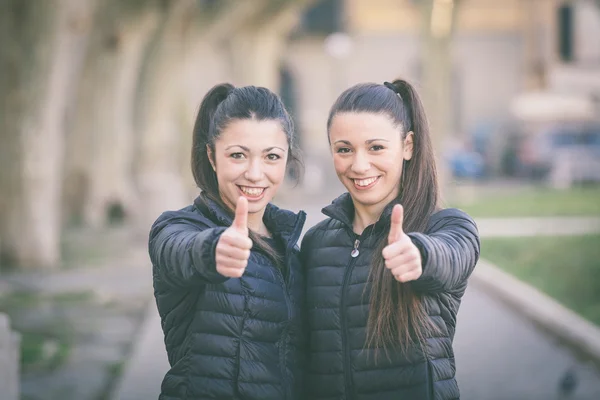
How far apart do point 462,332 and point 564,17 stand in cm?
3096

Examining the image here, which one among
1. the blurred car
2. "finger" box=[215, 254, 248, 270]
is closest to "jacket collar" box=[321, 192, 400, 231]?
"finger" box=[215, 254, 248, 270]

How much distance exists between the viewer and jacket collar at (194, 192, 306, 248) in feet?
10.2

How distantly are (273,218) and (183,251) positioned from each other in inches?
22.2

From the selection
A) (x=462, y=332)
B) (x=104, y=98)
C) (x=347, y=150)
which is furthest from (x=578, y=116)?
(x=347, y=150)

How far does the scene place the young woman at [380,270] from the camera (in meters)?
3.03

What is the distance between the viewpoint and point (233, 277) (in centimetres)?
290

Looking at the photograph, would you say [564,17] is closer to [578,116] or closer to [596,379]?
[578,116]

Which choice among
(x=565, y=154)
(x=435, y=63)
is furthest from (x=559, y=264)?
(x=565, y=154)

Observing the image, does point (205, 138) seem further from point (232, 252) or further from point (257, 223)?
point (232, 252)

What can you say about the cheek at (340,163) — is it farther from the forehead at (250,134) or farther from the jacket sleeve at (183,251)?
the jacket sleeve at (183,251)

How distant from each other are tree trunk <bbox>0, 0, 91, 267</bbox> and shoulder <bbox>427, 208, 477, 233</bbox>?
28.7ft

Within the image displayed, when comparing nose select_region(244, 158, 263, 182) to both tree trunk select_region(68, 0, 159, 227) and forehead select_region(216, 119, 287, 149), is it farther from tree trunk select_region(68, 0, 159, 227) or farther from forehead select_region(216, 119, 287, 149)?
tree trunk select_region(68, 0, 159, 227)

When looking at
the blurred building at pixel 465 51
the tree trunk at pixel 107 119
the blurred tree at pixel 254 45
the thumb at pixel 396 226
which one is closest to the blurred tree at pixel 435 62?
the blurred tree at pixel 254 45

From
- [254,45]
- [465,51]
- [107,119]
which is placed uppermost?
[465,51]
